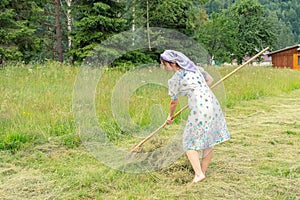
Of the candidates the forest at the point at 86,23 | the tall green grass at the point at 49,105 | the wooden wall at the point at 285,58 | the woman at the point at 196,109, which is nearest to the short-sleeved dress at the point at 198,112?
the woman at the point at 196,109

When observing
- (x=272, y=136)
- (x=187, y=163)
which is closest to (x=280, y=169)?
(x=187, y=163)

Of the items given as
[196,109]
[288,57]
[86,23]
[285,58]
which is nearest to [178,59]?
[196,109]

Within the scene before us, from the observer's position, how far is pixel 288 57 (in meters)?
25.6

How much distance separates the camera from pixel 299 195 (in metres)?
2.30

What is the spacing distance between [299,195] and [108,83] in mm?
3434

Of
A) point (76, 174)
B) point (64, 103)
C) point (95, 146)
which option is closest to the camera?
point (76, 174)

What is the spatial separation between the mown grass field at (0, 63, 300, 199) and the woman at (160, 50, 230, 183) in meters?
0.28

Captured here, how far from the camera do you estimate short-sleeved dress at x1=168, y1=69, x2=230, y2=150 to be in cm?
250

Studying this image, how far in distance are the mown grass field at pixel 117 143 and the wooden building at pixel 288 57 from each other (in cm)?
2072

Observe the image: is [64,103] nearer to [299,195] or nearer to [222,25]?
[299,195]

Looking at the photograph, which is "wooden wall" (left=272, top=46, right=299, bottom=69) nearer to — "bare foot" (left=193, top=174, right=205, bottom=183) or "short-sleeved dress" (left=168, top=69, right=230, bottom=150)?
"short-sleeved dress" (left=168, top=69, right=230, bottom=150)

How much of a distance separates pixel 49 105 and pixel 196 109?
248cm

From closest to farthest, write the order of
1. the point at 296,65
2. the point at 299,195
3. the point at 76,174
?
the point at 299,195 < the point at 76,174 < the point at 296,65

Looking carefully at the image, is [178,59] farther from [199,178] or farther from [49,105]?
[49,105]
